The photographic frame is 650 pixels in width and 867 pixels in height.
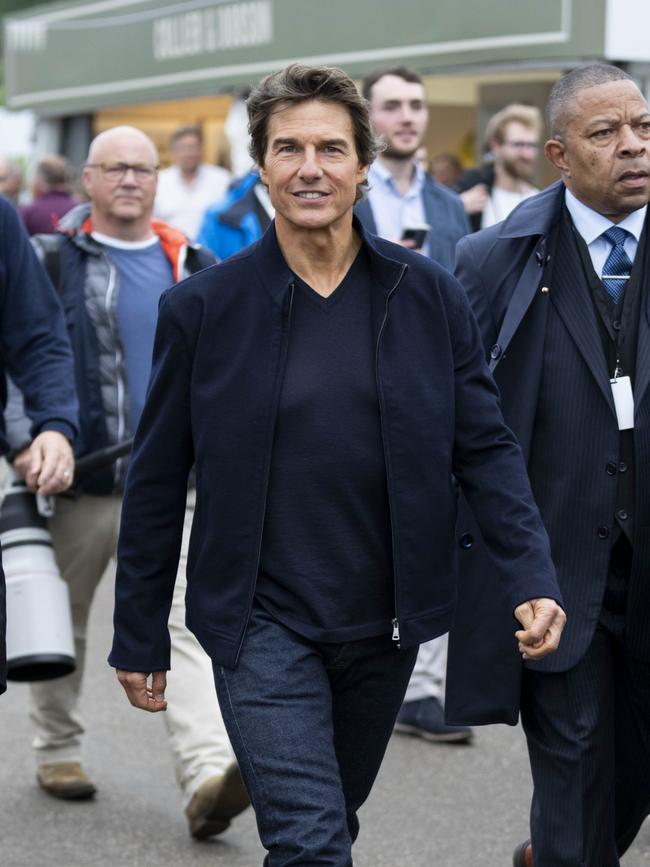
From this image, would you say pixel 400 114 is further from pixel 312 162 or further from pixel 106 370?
pixel 312 162

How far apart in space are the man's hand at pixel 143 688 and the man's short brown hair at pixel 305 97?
114 cm

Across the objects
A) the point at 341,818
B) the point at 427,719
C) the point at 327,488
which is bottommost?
the point at 427,719

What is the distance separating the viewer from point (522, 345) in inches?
167

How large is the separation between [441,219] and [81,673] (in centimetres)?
236

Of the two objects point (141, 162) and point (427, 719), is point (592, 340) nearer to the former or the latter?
point (141, 162)

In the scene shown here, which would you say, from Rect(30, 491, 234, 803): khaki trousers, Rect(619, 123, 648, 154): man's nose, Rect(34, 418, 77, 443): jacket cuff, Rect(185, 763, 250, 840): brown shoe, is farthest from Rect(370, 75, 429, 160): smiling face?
Rect(619, 123, 648, 154): man's nose

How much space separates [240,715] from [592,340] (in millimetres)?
1250

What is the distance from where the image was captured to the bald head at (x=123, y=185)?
20.1 ft

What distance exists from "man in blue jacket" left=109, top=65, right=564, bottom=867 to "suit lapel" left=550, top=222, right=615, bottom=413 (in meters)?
0.40

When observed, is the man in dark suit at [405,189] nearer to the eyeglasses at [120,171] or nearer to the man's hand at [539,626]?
the eyeglasses at [120,171]

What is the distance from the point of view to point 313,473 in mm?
3631

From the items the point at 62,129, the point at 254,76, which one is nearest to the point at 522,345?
the point at 254,76

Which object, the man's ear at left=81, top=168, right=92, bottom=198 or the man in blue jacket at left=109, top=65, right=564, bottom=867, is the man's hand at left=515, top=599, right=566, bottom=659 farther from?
the man's ear at left=81, top=168, right=92, bottom=198

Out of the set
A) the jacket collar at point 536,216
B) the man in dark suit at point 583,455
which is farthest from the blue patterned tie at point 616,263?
the jacket collar at point 536,216
